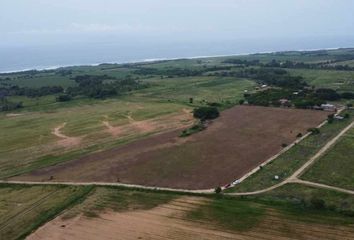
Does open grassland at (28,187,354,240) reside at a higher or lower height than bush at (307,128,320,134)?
lower

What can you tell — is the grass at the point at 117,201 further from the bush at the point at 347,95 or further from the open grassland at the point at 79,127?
the bush at the point at 347,95

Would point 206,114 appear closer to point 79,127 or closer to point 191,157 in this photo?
point 79,127

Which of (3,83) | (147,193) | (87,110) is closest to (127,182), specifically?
(147,193)

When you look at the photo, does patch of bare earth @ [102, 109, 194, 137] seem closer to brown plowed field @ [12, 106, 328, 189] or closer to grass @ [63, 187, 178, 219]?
brown plowed field @ [12, 106, 328, 189]

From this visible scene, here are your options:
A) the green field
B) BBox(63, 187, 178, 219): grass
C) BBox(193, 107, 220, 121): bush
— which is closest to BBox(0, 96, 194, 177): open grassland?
the green field

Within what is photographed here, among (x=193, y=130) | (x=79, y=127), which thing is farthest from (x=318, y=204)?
(x=79, y=127)

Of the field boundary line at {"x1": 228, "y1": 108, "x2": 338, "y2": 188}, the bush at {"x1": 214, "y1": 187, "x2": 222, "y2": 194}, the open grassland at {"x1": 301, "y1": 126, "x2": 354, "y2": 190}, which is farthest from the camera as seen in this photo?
the field boundary line at {"x1": 228, "y1": 108, "x2": 338, "y2": 188}

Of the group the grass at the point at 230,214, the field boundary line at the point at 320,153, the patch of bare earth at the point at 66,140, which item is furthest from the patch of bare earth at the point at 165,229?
the patch of bare earth at the point at 66,140
